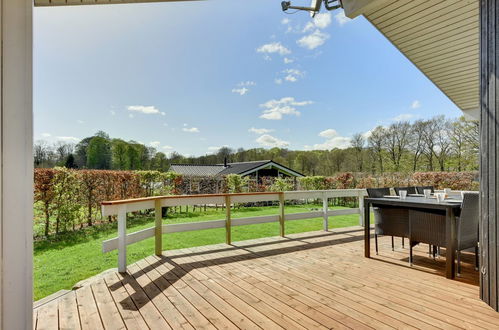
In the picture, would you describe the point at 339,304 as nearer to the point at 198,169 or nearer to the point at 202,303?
the point at 202,303

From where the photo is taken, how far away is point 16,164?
48.7 inches

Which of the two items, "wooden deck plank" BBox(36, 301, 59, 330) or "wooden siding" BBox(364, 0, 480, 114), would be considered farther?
"wooden siding" BBox(364, 0, 480, 114)

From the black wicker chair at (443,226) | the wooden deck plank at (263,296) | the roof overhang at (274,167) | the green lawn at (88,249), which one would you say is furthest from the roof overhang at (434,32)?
the roof overhang at (274,167)

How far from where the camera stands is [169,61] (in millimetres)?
10617

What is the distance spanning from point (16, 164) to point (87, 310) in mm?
1727

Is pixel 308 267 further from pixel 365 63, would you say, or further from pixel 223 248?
pixel 365 63

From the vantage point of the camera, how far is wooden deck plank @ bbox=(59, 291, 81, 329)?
2.12 m

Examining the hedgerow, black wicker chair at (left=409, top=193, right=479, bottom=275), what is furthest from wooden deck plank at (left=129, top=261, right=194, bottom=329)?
the hedgerow

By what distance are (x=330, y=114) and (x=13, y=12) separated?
1856cm

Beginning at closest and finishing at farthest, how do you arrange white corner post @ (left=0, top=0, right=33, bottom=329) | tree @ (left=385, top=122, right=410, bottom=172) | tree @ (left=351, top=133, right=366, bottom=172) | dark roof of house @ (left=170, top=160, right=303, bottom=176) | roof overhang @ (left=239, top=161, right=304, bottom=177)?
white corner post @ (left=0, top=0, right=33, bottom=329), roof overhang @ (left=239, top=161, right=304, bottom=177), dark roof of house @ (left=170, top=160, right=303, bottom=176), tree @ (left=385, top=122, right=410, bottom=172), tree @ (left=351, top=133, right=366, bottom=172)

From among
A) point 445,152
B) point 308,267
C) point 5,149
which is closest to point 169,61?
point 308,267

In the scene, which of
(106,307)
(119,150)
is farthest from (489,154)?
(119,150)

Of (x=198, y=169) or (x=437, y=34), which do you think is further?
(x=198, y=169)

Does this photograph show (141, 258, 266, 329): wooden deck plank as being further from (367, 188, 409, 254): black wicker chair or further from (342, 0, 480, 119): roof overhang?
(342, 0, 480, 119): roof overhang
